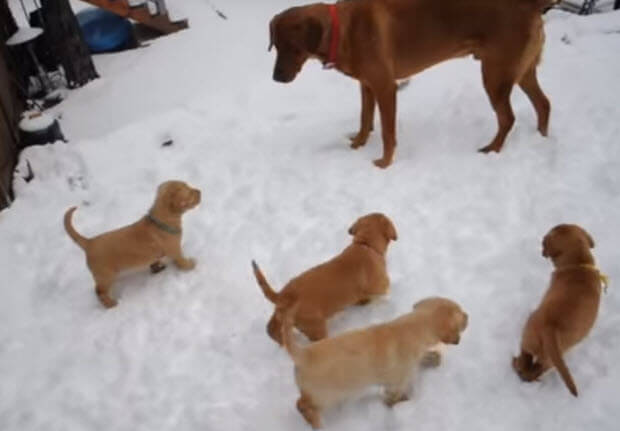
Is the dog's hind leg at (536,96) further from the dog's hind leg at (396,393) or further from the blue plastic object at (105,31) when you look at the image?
the blue plastic object at (105,31)

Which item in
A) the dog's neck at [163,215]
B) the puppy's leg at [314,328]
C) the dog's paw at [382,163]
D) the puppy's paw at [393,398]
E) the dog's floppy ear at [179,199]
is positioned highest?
the dog's floppy ear at [179,199]

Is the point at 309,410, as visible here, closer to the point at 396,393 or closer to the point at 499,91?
the point at 396,393

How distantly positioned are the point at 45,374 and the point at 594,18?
21.3 feet

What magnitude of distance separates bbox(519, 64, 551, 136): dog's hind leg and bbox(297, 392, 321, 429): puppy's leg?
2996mm

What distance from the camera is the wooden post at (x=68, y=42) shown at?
6078mm

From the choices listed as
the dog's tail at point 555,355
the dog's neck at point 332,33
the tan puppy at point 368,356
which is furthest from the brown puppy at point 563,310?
the dog's neck at point 332,33

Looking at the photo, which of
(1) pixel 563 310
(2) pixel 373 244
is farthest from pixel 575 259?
(2) pixel 373 244

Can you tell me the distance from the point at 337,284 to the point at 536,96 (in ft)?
8.23

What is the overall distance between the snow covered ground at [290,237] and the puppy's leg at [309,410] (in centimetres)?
8

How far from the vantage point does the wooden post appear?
6.08m

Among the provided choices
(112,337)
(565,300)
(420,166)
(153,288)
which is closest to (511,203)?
(420,166)

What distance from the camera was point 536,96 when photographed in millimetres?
4129

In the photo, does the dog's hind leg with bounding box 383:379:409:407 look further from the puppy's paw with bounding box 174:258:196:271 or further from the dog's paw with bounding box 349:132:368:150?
the dog's paw with bounding box 349:132:368:150

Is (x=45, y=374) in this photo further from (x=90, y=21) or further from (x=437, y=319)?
(x=90, y=21)
